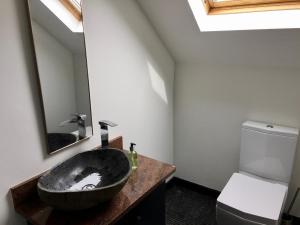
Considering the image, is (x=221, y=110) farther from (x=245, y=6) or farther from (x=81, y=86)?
(x=81, y=86)

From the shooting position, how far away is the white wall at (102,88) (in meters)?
1.08

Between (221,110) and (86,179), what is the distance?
141 centimetres

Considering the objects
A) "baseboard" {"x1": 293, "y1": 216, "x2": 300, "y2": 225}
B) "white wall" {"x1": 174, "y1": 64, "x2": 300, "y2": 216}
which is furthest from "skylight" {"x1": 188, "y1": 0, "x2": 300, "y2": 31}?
"baseboard" {"x1": 293, "y1": 216, "x2": 300, "y2": 225}

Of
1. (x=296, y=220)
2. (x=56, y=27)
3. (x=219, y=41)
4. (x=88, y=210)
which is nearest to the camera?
(x=88, y=210)

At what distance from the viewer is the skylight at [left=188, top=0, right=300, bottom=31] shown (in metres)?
1.59

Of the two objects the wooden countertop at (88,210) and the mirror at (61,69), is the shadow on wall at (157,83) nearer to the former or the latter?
the mirror at (61,69)

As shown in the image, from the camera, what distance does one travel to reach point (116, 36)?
1640 mm

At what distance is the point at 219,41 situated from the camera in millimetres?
1884

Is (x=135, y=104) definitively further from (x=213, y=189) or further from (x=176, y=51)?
(x=213, y=189)

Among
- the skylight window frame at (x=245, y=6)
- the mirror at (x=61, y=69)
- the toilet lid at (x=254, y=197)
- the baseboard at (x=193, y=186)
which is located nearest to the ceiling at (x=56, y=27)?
the mirror at (x=61, y=69)

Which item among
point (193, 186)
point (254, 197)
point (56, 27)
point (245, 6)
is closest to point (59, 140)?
point (56, 27)

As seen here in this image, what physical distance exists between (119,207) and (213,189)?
1.61 m

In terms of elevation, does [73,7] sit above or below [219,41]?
above

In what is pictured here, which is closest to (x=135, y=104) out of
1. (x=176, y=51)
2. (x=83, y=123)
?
(x=83, y=123)
